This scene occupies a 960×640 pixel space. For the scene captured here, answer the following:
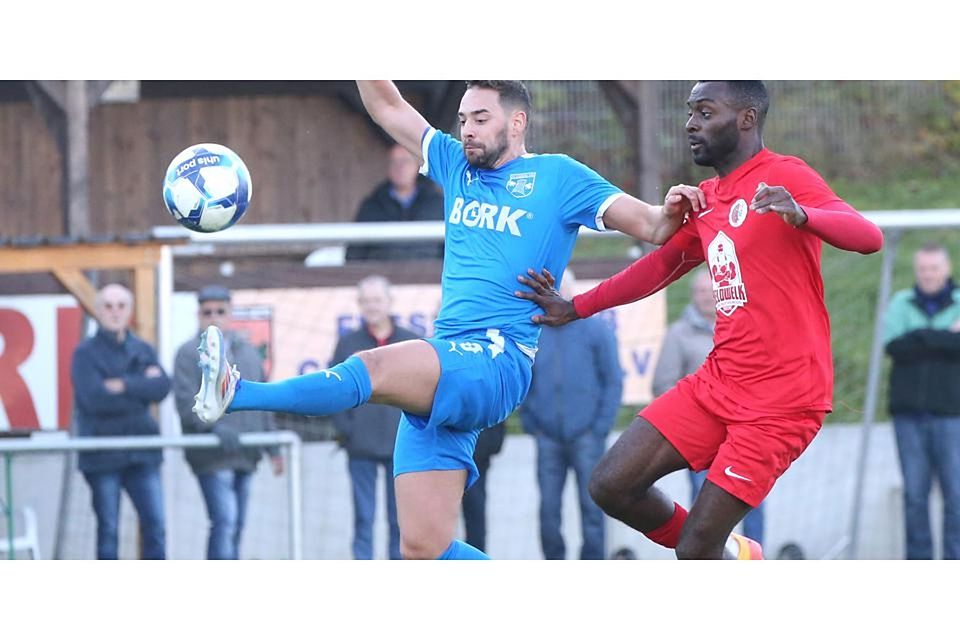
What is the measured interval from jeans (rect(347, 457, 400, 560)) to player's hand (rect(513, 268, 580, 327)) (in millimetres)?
3745

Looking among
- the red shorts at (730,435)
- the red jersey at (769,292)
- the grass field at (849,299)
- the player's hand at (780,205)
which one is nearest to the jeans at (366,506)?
the grass field at (849,299)

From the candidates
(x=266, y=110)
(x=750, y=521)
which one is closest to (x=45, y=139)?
(x=266, y=110)

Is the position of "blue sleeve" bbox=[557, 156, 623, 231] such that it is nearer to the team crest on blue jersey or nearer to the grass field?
the team crest on blue jersey

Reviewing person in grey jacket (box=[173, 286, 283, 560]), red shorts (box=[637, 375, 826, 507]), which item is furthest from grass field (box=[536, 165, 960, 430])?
red shorts (box=[637, 375, 826, 507])

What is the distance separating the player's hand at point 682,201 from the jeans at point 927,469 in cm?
457

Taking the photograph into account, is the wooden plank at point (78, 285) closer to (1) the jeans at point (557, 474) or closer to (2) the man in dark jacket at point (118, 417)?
(2) the man in dark jacket at point (118, 417)

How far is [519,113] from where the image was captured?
5.91 meters

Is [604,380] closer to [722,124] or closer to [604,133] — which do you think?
[722,124]

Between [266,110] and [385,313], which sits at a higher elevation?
[266,110]

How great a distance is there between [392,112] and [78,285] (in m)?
4.08

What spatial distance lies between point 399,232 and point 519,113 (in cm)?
409

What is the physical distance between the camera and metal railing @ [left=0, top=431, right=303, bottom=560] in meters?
8.71

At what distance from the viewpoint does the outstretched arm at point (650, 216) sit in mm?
5695

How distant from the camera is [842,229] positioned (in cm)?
513
